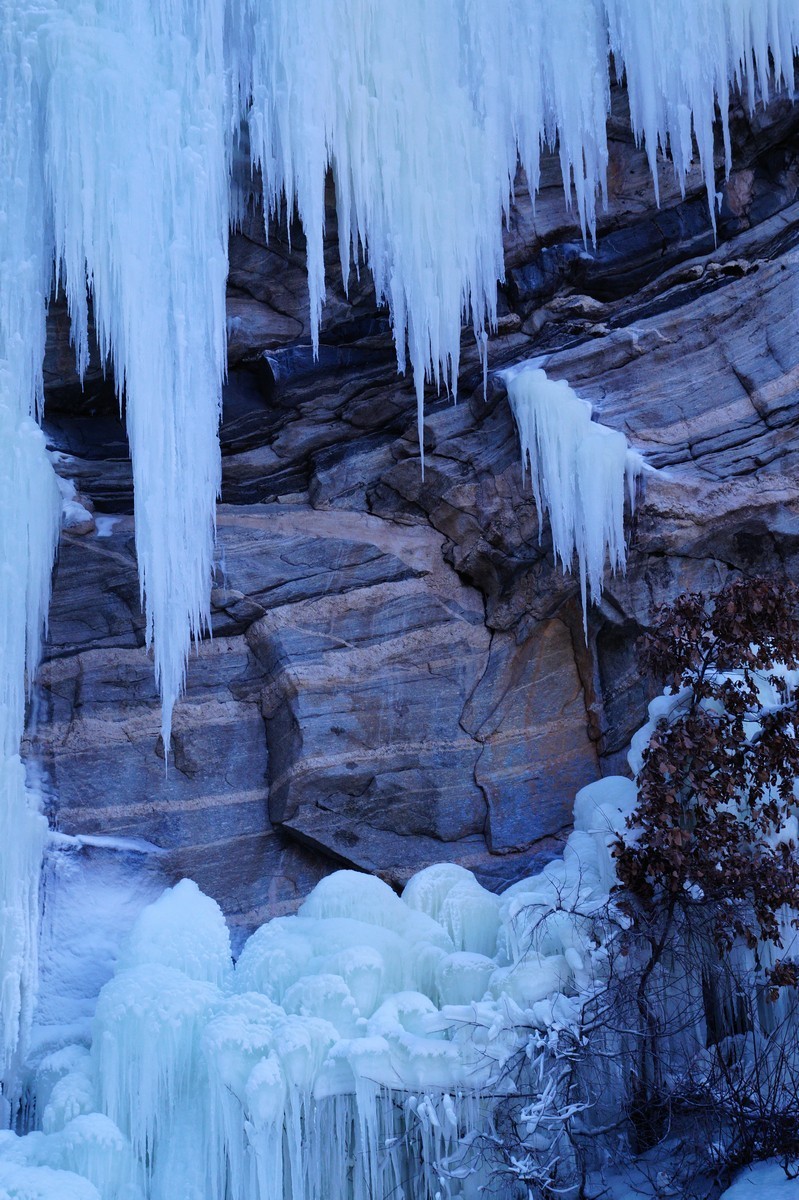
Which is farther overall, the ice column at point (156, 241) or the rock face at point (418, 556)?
the rock face at point (418, 556)

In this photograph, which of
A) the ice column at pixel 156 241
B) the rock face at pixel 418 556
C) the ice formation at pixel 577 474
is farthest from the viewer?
the rock face at pixel 418 556

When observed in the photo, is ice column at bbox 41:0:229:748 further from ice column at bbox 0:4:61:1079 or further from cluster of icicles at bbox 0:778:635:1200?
cluster of icicles at bbox 0:778:635:1200

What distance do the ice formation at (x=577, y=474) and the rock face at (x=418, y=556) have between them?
0.68ft

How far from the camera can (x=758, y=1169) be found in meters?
5.95

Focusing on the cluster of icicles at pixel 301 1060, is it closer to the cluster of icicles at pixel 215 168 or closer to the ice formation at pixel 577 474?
the cluster of icicles at pixel 215 168

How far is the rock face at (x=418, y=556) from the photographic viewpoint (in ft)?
29.2

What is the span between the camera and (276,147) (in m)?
8.84

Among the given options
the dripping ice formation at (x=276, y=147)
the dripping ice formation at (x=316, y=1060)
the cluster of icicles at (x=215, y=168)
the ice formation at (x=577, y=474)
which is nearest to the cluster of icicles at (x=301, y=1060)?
the dripping ice formation at (x=316, y=1060)

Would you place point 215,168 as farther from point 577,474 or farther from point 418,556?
point 577,474

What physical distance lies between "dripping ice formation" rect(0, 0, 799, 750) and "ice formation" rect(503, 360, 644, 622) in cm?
76

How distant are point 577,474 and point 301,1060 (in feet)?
13.8

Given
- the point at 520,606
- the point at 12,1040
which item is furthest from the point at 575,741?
the point at 12,1040

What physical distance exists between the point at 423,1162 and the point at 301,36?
6814 millimetres

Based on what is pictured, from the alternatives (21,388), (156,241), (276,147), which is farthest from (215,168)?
(21,388)
